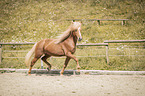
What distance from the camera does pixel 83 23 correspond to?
58.8ft

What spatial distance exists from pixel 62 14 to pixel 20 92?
1805 cm

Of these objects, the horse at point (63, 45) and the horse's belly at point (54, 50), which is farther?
the horse's belly at point (54, 50)

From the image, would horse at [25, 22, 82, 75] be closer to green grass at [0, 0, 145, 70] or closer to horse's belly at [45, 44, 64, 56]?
horse's belly at [45, 44, 64, 56]

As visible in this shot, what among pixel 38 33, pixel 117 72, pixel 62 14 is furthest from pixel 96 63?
pixel 62 14

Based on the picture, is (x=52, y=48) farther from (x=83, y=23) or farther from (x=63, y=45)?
(x=83, y=23)

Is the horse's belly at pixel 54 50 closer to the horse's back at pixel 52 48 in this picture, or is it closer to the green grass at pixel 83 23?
the horse's back at pixel 52 48

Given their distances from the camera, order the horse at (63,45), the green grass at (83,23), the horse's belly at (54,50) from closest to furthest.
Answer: the horse at (63,45)
the horse's belly at (54,50)
the green grass at (83,23)

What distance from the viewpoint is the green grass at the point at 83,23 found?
868cm

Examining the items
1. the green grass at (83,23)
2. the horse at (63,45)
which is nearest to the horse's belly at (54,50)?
the horse at (63,45)

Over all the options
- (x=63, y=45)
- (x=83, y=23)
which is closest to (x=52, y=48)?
(x=63, y=45)

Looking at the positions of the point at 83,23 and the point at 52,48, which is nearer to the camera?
the point at 52,48

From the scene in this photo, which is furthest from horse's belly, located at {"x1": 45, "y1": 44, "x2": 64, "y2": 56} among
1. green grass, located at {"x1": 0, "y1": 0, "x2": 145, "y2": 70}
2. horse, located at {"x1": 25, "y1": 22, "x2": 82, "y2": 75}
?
green grass, located at {"x1": 0, "y1": 0, "x2": 145, "y2": 70}

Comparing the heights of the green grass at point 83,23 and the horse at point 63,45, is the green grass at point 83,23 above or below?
above

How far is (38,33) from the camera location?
1644 cm
